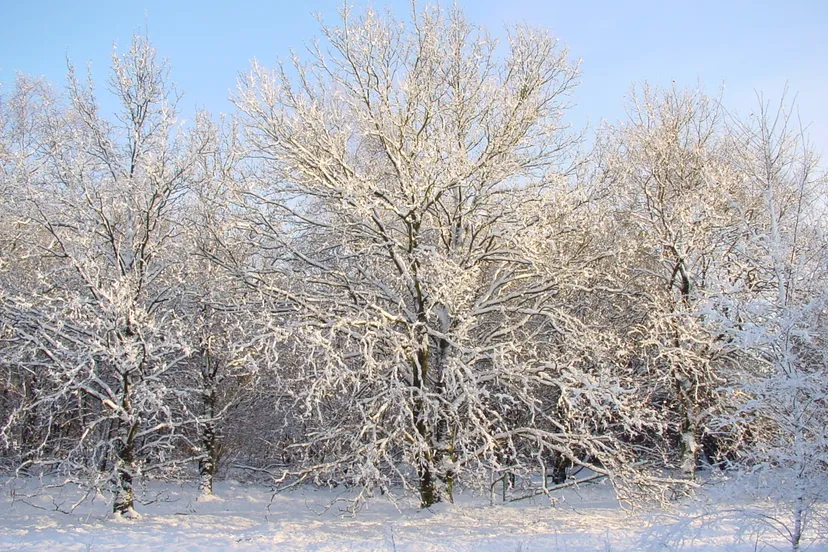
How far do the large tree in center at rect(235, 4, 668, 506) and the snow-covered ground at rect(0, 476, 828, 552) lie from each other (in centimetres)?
94

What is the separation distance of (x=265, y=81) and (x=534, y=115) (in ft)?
16.1

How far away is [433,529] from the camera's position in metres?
9.00

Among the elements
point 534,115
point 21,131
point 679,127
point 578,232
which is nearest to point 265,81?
point 534,115

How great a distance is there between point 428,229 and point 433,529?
16.9 feet

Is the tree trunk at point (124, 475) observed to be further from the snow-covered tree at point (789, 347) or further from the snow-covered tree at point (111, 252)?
the snow-covered tree at point (789, 347)

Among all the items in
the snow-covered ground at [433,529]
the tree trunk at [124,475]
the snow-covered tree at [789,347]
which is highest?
the snow-covered tree at [789,347]

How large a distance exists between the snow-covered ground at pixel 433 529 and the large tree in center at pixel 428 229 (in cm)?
94

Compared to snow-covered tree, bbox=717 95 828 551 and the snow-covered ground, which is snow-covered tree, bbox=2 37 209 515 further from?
snow-covered tree, bbox=717 95 828 551

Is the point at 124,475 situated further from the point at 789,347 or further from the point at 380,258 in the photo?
the point at 789,347

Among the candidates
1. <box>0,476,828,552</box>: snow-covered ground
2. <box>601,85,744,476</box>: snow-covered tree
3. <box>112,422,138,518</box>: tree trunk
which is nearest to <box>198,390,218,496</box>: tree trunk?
<box>0,476,828,552</box>: snow-covered ground

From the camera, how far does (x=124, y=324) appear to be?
9.85 m

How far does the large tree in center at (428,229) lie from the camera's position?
9.53m

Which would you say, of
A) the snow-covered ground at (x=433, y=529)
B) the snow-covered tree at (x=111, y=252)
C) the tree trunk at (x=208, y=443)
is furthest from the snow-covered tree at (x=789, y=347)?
the tree trunk at (x=208, y=443)

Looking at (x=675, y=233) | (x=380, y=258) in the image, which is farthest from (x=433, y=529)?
(x=675, y=233)
